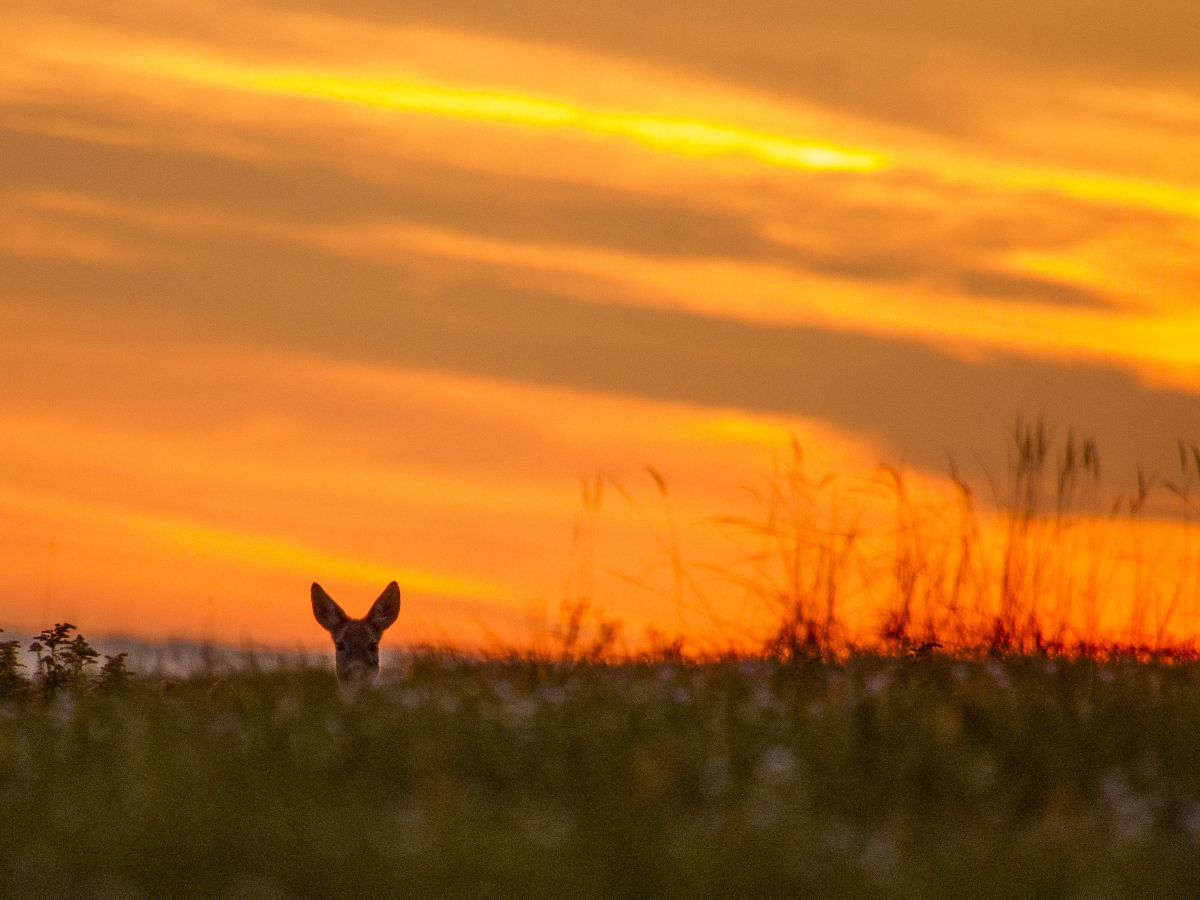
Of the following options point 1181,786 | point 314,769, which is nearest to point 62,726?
point 314,769

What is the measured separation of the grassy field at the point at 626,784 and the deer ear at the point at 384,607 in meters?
1.32

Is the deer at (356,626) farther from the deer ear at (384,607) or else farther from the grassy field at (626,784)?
the grassy field at (626,784)

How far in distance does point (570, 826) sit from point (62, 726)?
4.40 meters

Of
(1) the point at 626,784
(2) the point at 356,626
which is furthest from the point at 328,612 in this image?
(1) the point at 626,784

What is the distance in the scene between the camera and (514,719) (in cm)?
874

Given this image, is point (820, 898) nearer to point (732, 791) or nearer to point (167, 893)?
point (732, 791)

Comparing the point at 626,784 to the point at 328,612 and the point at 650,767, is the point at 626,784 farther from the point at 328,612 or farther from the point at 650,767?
the point at 328,612

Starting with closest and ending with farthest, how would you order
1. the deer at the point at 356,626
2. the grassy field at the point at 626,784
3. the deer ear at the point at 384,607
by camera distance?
the grassy field at the point at 626,784, the deer at the point at 356,626, the deer ear at the point at 384,607

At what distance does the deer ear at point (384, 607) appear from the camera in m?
13.2

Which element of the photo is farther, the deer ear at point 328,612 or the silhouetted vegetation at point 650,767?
the deer ear at point 328,612

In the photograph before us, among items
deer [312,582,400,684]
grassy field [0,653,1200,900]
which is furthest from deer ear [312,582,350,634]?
grassy field [0,653,1200,900]

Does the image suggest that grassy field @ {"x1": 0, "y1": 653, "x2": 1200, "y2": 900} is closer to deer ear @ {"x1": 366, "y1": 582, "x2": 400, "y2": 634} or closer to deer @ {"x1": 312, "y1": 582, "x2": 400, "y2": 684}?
deer @ {"x1": 312, "y1": 582, "x2": 400, "y2": 684}

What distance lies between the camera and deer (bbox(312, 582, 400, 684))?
1296 cm

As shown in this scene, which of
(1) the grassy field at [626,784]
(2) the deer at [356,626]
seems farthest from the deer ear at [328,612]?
(1) the grassy field at [626,784]
